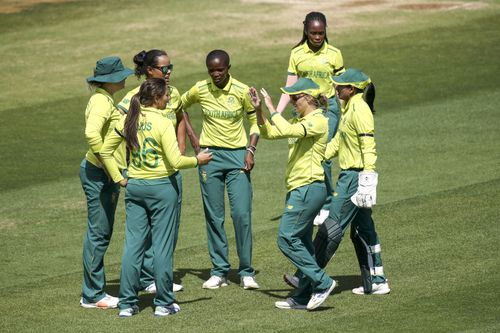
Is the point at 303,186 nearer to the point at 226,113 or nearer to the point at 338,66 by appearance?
the point at 226,113

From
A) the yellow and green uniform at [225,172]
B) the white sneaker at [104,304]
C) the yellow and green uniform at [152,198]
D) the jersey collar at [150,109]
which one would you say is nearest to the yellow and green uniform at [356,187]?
the yellow and green uniform at [225,172]

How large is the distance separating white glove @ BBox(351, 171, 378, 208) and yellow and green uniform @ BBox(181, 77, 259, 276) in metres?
1.49

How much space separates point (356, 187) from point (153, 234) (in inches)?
81.4

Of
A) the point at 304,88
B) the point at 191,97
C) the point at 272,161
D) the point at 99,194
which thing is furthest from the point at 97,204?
the point at 272,161

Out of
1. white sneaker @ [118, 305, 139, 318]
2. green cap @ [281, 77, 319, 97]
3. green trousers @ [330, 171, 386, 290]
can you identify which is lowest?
white sneaker @ [118, 305, 139, 318]

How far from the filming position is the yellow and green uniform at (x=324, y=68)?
1405 centimetres

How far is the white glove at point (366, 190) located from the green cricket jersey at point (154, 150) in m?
1.62

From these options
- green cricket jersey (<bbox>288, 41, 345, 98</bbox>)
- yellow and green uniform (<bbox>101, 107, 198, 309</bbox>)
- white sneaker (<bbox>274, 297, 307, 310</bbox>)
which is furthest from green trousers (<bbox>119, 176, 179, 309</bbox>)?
green cricket jersey (<bbox>288, 41, 345, 98</bbox>)

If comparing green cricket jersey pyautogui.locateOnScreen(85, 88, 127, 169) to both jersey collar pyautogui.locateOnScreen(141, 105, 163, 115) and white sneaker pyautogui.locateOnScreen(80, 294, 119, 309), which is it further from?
white sneaker pyautogui.locateOnScreen(80, 294, 119, 309)

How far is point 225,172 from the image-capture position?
11852 millimetres

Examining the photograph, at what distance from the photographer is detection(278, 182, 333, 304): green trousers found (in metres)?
10.6

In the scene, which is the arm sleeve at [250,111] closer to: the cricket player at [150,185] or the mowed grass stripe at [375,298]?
the cricket player at [150,185]

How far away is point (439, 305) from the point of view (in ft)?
34.6

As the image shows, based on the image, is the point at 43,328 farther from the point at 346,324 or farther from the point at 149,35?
the point at 149,35
